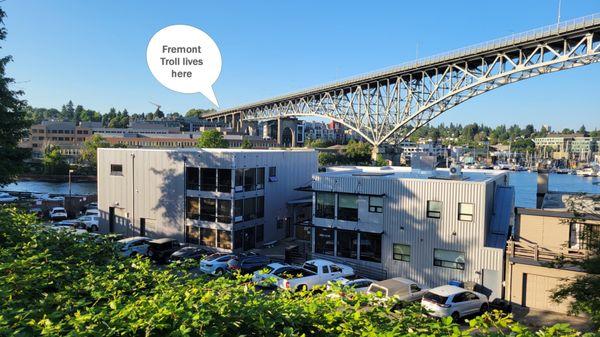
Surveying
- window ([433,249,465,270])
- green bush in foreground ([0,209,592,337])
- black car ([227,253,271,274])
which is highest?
green bush in foreground ([0,209,592,337])

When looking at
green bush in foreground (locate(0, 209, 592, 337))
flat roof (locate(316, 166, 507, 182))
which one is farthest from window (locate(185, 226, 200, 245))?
green bush in foreground (locate(0, 209, 592, 337))

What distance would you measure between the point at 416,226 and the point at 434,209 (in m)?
1.20

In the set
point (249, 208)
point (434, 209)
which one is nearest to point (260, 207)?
point (249, 208)

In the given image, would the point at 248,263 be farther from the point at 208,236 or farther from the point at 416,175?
the point at 416,175

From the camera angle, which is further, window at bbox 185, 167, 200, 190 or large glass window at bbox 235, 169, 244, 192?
window at bbox 185, 167, 200, 190

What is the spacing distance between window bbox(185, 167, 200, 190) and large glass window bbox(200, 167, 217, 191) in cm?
30

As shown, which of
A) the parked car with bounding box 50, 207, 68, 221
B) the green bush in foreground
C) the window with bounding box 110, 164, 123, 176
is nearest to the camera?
the green bush in foreground

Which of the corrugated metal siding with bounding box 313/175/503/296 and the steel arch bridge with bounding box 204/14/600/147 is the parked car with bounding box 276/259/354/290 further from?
the steel arch bridge with bounding box 204/14/600/147

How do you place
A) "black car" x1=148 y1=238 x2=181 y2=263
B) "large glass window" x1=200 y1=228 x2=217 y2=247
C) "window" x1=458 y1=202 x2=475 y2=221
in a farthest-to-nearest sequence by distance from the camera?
"large glass window" x1=200 y1=228 x2=217 y2=247 → "black car" x1=148 y1=238 x2=181 y2=263 → "window" x1=458 y1=202 x2=475 y2=221

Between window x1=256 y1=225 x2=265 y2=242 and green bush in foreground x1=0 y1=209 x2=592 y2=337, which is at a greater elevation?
green bush in foreground x1=0 y1=209 x2=592 y2=337

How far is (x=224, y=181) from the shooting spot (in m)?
26.5

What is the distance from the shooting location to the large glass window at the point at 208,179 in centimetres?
2675

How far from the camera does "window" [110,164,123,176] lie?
3007 centimetres

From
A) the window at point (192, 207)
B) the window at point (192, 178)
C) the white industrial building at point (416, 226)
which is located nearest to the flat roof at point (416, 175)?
the white industrial building at point (416, 226)
